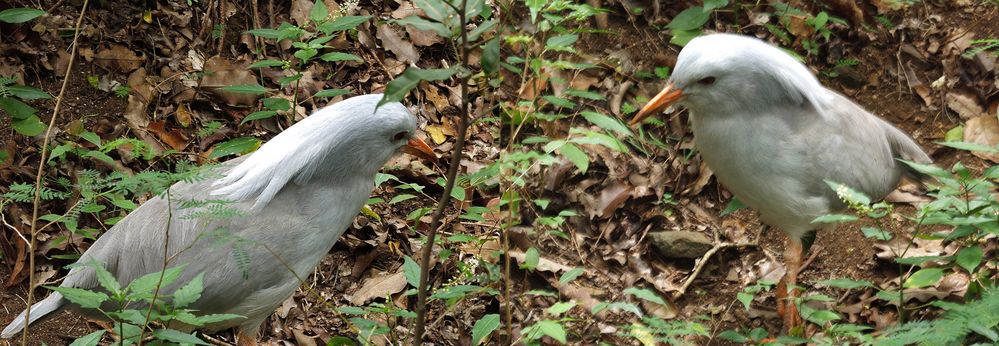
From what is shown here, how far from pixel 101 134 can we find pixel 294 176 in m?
1.93

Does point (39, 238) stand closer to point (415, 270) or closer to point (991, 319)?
point (415, 270)

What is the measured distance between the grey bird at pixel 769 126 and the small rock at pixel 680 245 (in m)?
0.89

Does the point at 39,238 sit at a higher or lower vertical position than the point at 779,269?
higher

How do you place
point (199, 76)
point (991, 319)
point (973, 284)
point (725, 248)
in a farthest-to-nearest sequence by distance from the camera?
1. point (199, 76)
2. point (725, 248)
3. point (973, 284)
4. point (991, 319)

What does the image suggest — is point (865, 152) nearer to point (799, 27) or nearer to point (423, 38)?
Answer: point (799, 27)

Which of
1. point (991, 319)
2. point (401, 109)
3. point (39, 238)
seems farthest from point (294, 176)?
point (991, 319)

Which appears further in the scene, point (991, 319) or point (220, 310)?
point (220, 310)

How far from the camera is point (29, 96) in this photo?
12.9ft

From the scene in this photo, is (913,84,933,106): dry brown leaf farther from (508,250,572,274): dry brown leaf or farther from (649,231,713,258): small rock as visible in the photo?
(508,250,572,274): dry brown leaf

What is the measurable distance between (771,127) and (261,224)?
209 centimetres

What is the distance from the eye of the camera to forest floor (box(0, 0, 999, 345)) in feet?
15.0

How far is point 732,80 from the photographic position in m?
3.72

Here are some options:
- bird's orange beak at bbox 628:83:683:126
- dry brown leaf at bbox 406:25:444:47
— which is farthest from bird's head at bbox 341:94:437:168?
dry brown leaf at bbox 406:25:444:47

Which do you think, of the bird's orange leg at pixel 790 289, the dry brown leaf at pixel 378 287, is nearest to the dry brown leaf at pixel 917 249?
the bird's orange leg at pixel 790 289
